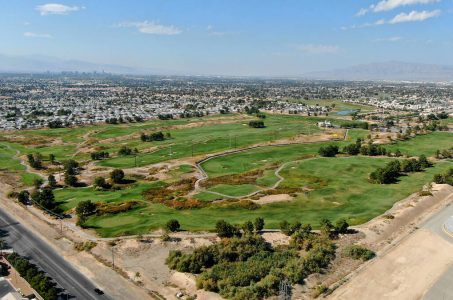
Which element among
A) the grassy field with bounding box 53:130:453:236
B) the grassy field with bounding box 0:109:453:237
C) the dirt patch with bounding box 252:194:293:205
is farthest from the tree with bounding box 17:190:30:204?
the dirt patch with bounding box 252:194:293:205

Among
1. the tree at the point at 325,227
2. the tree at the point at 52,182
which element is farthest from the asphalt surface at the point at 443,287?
the tree at the point at 52,182

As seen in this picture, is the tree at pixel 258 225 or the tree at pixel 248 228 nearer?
the tree at pixel 248 228

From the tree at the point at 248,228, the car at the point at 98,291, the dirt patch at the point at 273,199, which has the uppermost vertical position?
the tree at the point at 248,228

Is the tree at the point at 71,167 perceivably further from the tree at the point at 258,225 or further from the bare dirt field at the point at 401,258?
the bare dirt field at the point at 401,258

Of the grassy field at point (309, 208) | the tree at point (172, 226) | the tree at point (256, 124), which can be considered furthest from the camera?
the tree at point (256, 124)

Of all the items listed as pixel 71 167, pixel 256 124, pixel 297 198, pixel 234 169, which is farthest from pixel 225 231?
pixel 256 124

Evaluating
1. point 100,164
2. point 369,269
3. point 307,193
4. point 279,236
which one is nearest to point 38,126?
point 100,164
